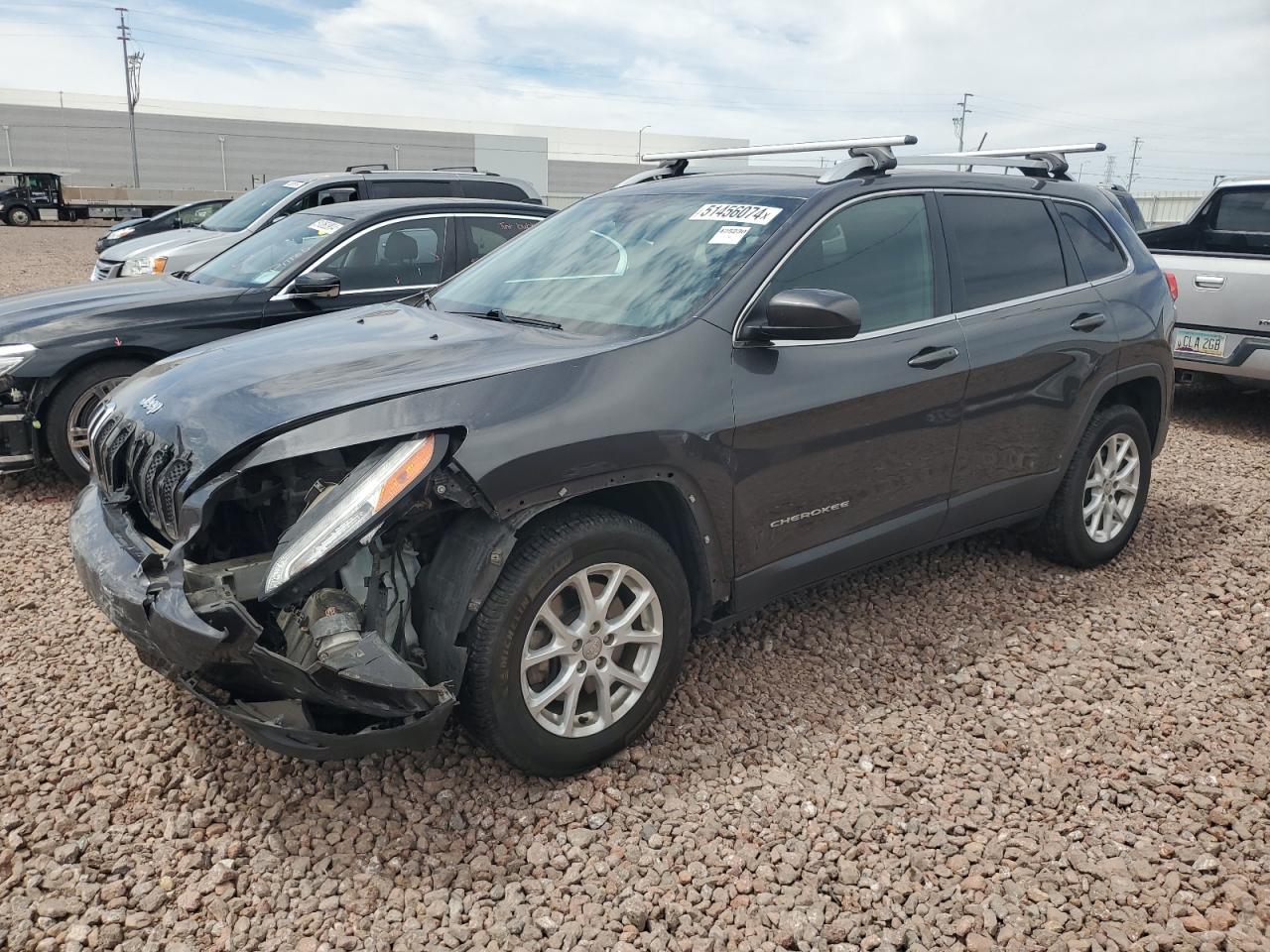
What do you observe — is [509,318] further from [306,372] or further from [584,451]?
[584,451]

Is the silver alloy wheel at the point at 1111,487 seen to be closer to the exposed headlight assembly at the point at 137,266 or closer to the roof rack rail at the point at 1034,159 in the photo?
the roof rack rail at the point at 1034,159

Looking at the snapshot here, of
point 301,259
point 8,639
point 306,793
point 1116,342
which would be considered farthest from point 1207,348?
point 8,639

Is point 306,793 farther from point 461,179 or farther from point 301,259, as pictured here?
point 461,179

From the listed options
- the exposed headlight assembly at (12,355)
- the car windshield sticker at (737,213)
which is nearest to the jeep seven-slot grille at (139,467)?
the car windshield sticker at (737,213)

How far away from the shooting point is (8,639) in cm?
393

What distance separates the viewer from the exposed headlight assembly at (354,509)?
2.48m

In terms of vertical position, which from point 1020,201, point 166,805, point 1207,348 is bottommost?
point 166,805

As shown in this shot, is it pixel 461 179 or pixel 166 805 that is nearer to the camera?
pixel 166 805

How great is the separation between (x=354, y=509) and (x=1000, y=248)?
9.84ft

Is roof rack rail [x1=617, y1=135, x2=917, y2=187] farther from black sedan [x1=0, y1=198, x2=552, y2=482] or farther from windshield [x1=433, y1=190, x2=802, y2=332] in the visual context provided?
black sedan [x1=0, y1=198, x2=552, y2=482]

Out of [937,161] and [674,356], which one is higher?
[937,161]

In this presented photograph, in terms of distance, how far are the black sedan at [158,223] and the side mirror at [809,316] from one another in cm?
1569

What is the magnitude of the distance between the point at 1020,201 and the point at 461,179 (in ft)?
24.2

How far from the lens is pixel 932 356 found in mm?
3742
